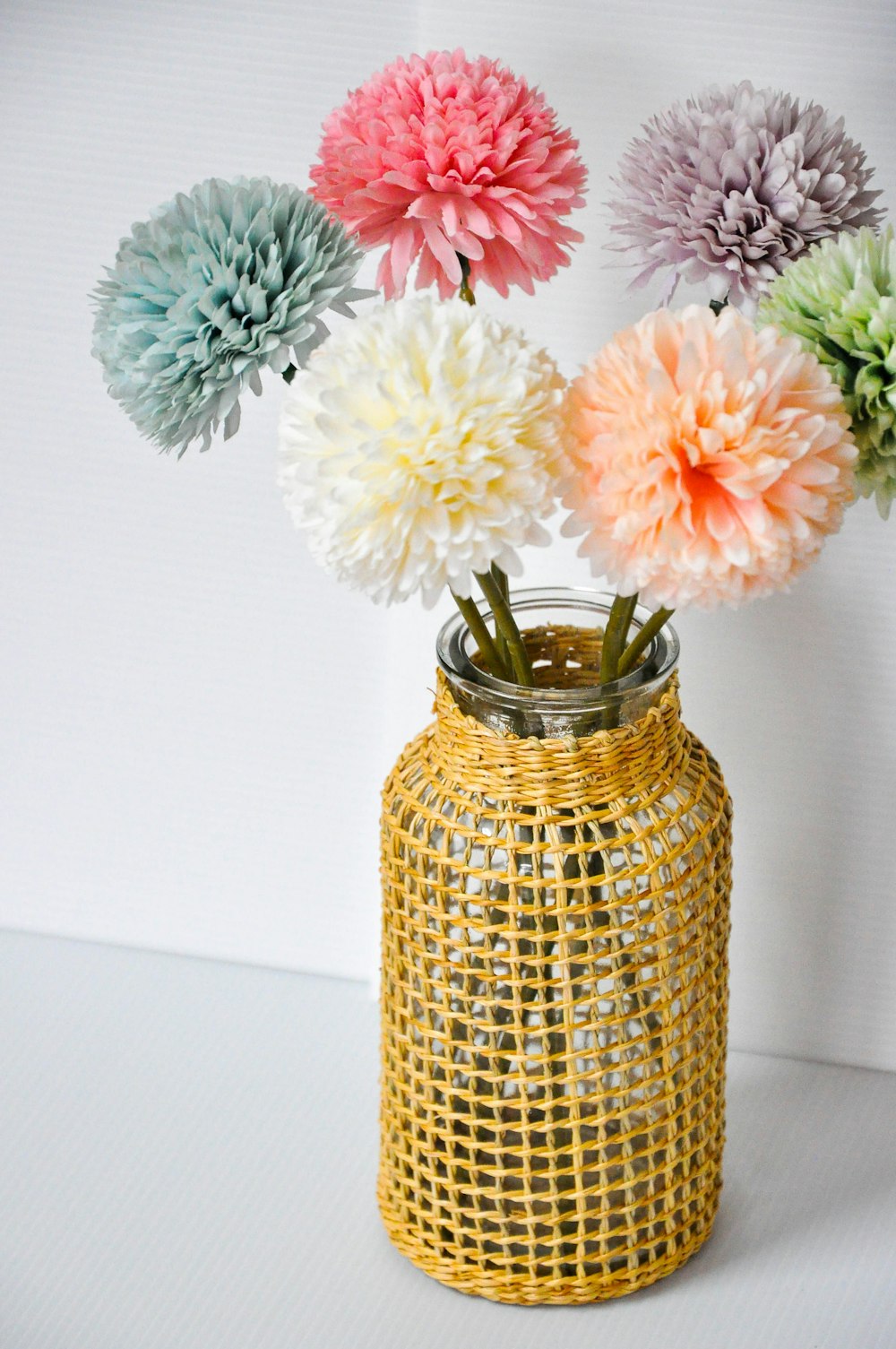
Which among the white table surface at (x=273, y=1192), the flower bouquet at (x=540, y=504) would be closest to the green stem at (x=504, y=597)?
the flower bouquet at (x=540, y=504)

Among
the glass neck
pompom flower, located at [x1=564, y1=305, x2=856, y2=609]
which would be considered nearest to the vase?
the glass neck

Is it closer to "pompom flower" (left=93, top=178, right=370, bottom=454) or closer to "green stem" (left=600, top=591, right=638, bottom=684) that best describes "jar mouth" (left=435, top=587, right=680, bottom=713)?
"green stem" (left=600, top=591, right=638, bottom=684)

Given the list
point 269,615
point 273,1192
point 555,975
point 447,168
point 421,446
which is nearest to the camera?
point 421,446

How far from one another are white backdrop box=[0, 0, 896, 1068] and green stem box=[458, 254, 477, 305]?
0.19 meters

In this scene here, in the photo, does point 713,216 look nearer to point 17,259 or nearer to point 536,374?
point 536,374

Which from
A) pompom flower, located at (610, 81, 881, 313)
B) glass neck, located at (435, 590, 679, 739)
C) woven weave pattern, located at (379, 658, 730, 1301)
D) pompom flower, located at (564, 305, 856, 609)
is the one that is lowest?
woven weave pattern, located at (379, 658, 730, 1301)

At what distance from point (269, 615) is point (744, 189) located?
535mm

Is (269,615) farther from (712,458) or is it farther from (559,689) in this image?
(712,458)

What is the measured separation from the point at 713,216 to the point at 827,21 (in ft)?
0.83

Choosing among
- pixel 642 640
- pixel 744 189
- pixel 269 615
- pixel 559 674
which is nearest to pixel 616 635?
pixel 642 640

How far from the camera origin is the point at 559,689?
32.0 inches

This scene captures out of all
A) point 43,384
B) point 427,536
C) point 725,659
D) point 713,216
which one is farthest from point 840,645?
point 43,384

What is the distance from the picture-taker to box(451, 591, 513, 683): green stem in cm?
79

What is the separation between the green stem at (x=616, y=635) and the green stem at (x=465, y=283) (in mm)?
187
